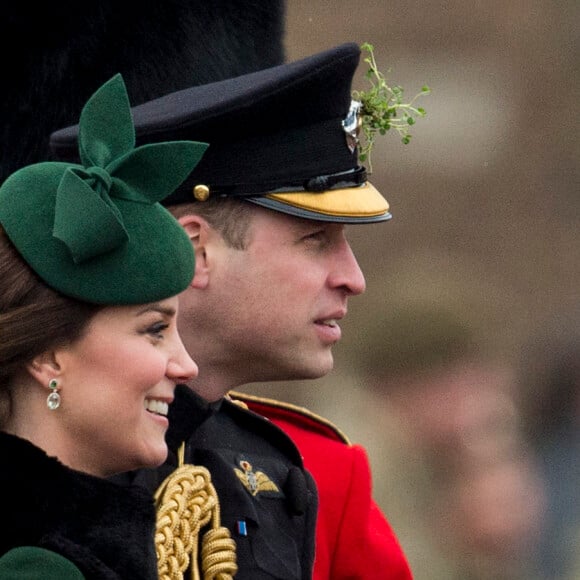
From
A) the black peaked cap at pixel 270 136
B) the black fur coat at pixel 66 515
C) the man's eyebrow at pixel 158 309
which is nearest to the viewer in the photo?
the black fur coat at pixel 66 515

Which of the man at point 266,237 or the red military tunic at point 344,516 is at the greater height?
the man at point 266,237

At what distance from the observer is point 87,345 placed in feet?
9.38

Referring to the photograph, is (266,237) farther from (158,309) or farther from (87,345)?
(87,345)

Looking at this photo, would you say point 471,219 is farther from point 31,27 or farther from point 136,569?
point 136,569

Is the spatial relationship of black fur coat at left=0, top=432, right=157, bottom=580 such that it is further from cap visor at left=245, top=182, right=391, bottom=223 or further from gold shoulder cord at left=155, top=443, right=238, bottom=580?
cap visor at left=245, top=182, right=391, bottom=223

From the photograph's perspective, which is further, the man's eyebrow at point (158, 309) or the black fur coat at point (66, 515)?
the man's eyebrow at point (158, 309)

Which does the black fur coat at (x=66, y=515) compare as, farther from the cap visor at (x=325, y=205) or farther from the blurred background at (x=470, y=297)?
the blurred background at (x=470, y=297)

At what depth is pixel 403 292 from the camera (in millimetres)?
8227

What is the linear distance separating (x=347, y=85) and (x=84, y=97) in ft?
1.83

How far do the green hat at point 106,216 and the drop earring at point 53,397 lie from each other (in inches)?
5.3

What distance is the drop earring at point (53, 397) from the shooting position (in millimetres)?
2852

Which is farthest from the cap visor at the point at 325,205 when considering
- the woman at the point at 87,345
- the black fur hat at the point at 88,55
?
the woman at the point at 87,345

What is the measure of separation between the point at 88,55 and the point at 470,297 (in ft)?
14.8

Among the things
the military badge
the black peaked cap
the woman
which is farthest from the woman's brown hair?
the military badge
